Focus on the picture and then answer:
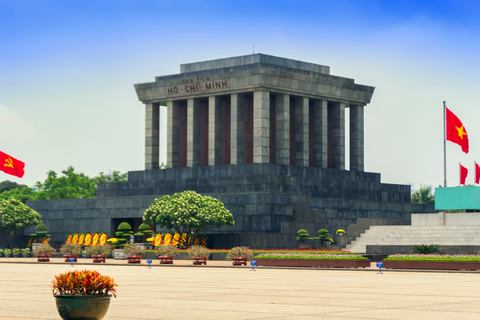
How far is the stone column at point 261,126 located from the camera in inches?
3433

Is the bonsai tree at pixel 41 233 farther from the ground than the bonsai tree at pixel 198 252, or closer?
farther from the ground

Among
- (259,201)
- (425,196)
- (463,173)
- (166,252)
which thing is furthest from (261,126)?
(425,196)

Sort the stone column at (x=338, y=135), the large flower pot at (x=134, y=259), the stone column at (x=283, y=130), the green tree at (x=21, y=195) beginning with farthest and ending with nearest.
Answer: the green tree at (x=21, y=195)
the stone column at (x=338, y=135)
the stone column at (x=283, y=130)
the large flower pot at (x=134, y=259)

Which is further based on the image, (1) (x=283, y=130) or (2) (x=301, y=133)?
(2) (x=301, y=133)

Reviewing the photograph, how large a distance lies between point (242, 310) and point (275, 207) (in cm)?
5605

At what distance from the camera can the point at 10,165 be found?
264 feet

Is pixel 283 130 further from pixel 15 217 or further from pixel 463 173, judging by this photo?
pixel 15 217

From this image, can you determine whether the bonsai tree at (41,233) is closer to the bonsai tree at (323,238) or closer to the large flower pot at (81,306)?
the bonsai tree at (323,238)

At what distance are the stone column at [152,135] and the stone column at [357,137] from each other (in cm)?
2210

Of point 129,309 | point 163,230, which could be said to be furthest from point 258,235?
point 129,309

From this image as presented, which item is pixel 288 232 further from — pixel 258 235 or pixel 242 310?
pixel 242 310

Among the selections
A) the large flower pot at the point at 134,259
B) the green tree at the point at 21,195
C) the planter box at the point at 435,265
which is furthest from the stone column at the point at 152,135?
the green tree at the point at 21,195

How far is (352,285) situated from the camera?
3766 centimetres

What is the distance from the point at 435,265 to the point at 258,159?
3613 cm
